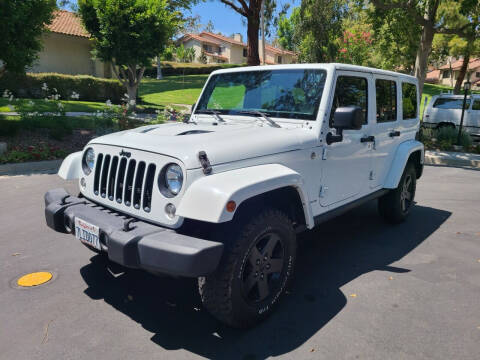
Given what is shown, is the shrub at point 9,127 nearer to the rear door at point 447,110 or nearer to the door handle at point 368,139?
the door handle at point 368,139

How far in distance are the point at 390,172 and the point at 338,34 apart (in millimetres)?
22768

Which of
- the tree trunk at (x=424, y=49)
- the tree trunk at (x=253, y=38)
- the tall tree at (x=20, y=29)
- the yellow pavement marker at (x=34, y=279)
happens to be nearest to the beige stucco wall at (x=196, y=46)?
the tree trunk at (x=253, y=38)

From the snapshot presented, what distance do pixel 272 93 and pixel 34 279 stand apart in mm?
2864

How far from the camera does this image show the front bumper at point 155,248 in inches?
88.4

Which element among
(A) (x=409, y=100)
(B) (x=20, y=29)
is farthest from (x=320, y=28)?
(A) (x=409, y=100)

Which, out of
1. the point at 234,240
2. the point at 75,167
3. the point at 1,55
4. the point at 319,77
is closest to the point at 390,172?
the point at 319,77

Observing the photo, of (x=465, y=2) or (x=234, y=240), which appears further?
(x=465, y=2)

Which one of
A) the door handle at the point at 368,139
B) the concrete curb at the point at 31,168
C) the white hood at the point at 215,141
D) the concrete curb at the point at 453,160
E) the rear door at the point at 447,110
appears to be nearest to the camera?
the white hood at the point at 215,141

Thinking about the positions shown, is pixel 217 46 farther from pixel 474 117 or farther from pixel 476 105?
pixel 474 117

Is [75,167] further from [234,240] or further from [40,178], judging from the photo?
[40,178]

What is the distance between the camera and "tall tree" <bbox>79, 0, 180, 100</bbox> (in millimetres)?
→ 13926

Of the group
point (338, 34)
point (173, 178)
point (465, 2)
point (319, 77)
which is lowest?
point (173, 178)

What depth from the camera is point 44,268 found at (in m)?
3.74

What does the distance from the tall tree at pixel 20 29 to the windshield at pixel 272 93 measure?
6.39m
